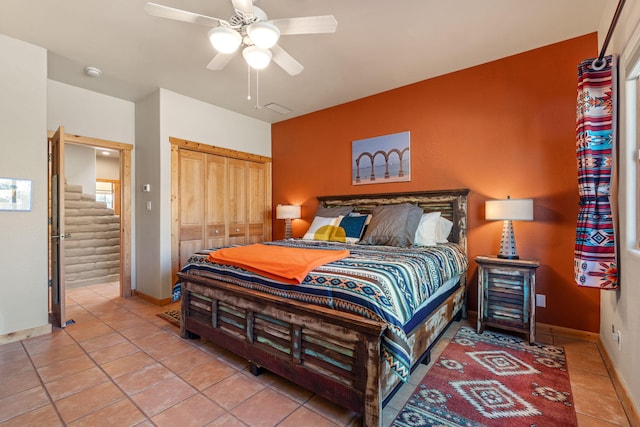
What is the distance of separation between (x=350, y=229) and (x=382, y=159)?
110cm

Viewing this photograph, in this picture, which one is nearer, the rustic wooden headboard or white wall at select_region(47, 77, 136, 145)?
the rustic wooden headboard

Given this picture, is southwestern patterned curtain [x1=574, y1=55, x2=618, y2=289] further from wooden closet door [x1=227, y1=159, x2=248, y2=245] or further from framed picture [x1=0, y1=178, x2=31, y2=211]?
framed picture [x1=0, y1=178, x2=31, y2=211]

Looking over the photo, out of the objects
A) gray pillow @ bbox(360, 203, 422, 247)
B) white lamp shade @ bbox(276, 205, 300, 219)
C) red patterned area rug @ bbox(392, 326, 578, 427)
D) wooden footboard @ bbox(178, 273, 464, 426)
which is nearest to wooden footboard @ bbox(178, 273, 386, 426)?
wooden footboard @ bbox(178, 273, 464, 426)

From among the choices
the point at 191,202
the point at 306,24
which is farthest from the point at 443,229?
the point at 191,202

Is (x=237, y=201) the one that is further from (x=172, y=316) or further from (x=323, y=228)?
(x=172, y=316)

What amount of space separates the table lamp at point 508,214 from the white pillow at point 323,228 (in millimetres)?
1743

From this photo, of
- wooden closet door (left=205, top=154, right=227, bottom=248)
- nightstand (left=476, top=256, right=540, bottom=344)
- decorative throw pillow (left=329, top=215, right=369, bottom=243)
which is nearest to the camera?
nightstand (left=476, top=256, right=540, bottom=344)

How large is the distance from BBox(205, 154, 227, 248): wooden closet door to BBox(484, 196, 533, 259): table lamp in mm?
3570

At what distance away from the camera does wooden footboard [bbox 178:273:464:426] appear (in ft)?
4.94

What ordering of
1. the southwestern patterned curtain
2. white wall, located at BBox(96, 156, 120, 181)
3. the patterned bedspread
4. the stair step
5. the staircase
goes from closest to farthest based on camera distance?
the patterned bedspread → the southwestern patterned curtain → the staircase → the stair step → white wall, located at BBox(96, 156, 120, 181)

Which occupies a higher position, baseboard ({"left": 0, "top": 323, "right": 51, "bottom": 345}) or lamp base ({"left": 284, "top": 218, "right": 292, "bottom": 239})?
lamp base ({"left": 284, "top": 218, "right": 292, "bottom": 239})

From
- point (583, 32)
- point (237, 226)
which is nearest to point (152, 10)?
point (237, 226)

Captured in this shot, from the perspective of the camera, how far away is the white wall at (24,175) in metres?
2.67

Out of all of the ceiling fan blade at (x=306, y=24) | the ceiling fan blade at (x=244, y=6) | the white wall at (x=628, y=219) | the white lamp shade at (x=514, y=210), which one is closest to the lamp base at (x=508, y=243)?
the white lamp shade at (x=514, y=210)
